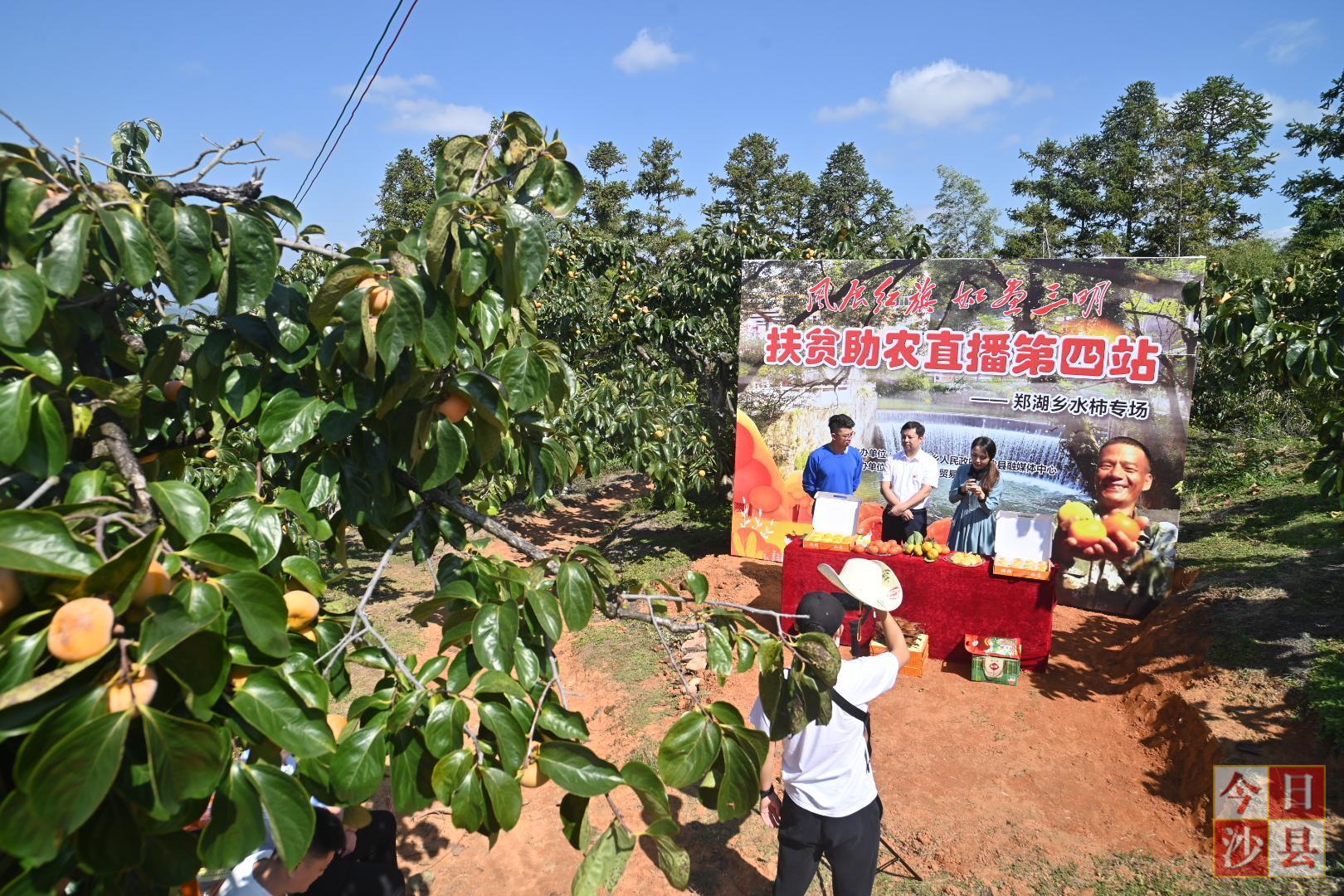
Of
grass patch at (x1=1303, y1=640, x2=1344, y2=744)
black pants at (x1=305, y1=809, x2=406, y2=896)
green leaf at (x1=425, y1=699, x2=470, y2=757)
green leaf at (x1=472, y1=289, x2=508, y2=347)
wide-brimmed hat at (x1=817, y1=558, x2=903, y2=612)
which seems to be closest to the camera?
green leaf at (x1=425, y1=699, x2=470, y2=757)

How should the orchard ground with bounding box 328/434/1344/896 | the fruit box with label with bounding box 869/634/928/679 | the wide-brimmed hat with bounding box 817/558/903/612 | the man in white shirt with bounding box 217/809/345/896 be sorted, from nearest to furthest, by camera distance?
the man in white shirt with bounding box 217/809/345/896
the wide-brimmed hat with bounding box 817/558/903/612
the orchard ground with bounding box 328/434/1344/896
the fruit box with label with bounding box 869/634/928/679

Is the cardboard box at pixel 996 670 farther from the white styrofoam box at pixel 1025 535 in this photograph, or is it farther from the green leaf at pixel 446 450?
the green leaf at pixel 446 450

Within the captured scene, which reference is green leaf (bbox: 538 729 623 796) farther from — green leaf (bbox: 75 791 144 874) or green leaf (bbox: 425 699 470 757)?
green leaf (bbox: 75 791 144 874)

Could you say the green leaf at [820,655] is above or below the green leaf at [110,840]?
above

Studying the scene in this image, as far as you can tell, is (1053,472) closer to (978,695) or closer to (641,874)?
(978,695)

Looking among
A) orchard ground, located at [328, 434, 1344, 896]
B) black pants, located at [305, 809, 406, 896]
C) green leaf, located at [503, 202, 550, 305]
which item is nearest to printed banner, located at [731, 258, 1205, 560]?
orchard ground, located at [328, 434, 1344, 896]

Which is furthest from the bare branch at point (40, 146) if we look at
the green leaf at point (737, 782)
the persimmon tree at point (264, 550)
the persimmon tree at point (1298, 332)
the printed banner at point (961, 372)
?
the printed banner at point (961, 372)

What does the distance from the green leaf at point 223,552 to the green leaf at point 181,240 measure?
0.39 metres

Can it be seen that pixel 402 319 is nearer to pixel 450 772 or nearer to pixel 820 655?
pixel 450 772

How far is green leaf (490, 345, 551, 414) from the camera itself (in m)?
1.34

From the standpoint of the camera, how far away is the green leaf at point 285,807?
92cm

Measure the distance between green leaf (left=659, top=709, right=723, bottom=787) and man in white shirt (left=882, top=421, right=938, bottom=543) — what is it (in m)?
Answer: 6.71

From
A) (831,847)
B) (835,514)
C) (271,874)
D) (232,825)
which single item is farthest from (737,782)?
(835,514)

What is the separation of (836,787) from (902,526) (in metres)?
5.32
